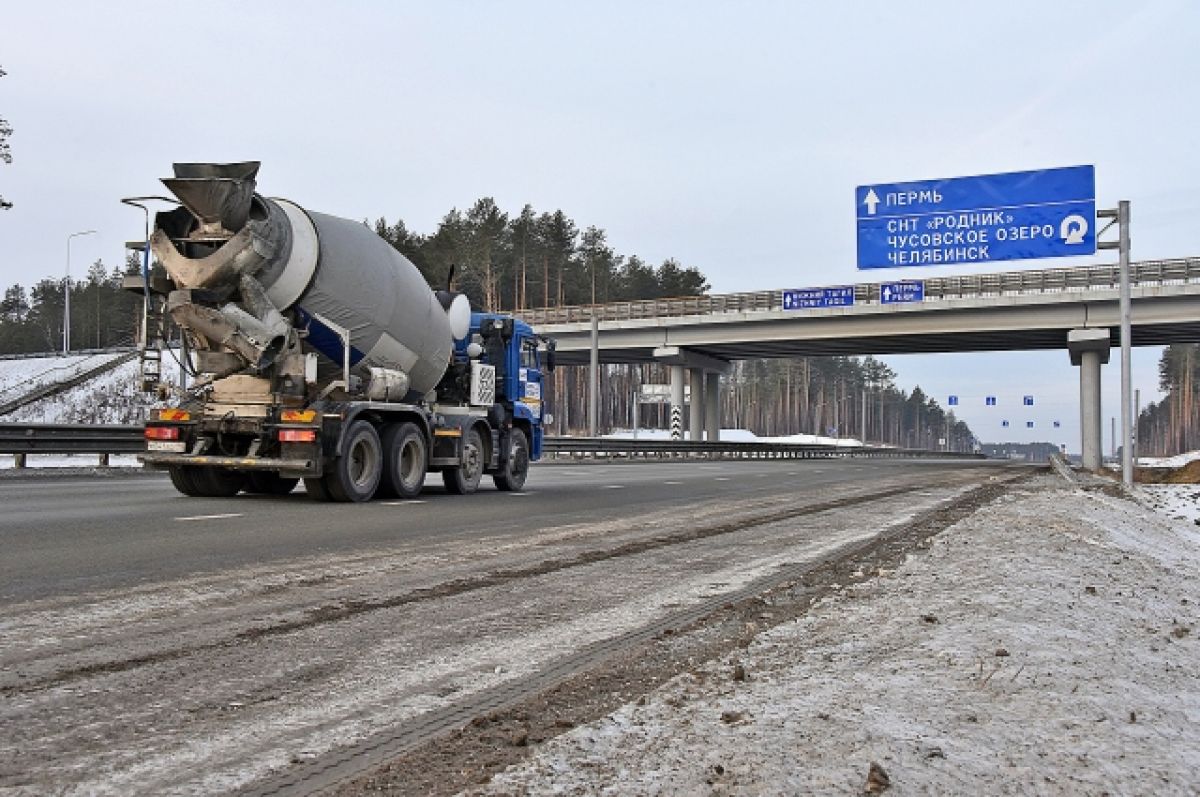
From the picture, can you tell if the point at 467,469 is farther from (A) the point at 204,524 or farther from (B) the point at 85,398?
(B) the point at 85,398

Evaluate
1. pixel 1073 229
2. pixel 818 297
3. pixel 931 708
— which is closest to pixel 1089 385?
pixel 818 297

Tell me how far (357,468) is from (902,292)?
3809 centimetres

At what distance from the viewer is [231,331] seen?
12.0 meters

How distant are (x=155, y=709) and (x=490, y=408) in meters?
13.0

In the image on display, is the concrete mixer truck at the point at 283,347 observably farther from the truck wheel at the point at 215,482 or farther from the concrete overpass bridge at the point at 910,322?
the concrete overpass bridge at the point at 910,322

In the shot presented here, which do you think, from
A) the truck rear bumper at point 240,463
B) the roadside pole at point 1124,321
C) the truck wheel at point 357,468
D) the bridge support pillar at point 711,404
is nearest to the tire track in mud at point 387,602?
the truck wheel at point 357,468

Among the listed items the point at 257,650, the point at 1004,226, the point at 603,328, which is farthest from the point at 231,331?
the point at 603,328

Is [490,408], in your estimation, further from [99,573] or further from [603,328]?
[603,328]

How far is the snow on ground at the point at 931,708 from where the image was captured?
9.14 feet

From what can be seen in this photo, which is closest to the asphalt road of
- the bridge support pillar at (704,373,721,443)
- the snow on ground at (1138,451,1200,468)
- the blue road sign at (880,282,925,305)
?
the blue road sign at (880,282,925,305)

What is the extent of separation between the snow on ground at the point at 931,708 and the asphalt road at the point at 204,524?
4.19 meters

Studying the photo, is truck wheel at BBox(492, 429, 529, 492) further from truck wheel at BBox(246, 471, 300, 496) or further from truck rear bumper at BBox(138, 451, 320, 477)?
truck rear bumper at BBox(138, 451, 320, 477)

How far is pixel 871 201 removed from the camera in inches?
1116

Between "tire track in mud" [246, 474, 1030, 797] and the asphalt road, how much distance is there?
8.37 ft
